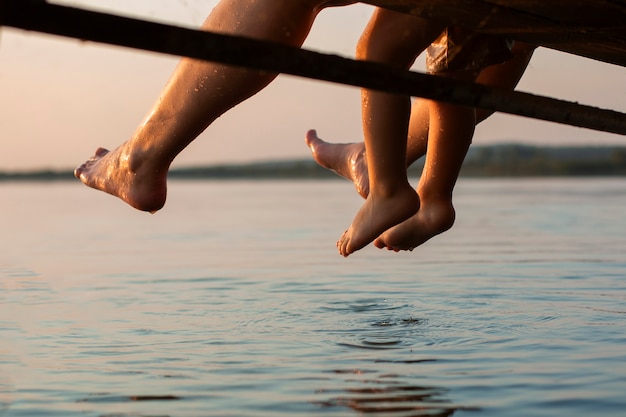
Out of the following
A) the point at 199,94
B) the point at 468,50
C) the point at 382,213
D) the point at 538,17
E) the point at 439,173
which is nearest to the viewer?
the point at 538,17

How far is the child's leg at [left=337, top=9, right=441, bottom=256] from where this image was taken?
308cm

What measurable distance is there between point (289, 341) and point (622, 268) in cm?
283

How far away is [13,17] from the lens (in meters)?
1.70

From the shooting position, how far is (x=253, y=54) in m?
1.95

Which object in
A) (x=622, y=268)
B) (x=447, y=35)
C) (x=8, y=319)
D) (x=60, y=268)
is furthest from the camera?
(x=60, y=268)

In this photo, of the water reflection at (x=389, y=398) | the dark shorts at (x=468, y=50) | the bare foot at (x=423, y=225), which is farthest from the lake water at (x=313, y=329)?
the dark shorts at (x=468, y=50)

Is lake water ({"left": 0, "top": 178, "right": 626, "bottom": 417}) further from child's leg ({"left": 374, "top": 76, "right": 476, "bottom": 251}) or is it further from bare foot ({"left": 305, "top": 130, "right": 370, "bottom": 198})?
Result: bare foot ({"left": 305, "top": 130, "right": 370, "bottom": 198})

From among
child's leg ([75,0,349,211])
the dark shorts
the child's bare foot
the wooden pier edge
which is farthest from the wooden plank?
the child's bare foot

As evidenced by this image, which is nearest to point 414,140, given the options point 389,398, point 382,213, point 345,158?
point 345,158

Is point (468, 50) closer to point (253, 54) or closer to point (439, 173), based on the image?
point (439, 173)

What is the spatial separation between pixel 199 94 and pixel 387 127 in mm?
558

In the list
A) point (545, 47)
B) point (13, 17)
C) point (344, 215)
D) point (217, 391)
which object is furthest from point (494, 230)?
point (13, 17)

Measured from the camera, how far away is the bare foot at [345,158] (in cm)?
418

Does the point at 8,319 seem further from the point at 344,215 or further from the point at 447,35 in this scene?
the point at 344,215
